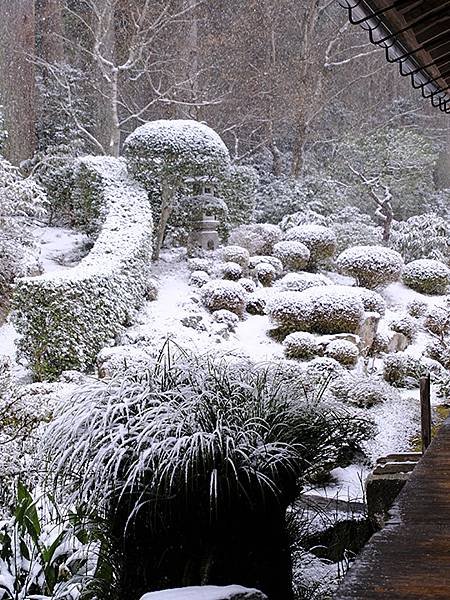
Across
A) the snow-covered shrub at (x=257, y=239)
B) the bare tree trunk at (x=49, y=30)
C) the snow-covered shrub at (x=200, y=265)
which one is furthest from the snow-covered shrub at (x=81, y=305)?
the bare tree trunk at (x=49, y=30)

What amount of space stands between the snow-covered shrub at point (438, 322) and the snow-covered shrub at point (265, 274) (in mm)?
2095

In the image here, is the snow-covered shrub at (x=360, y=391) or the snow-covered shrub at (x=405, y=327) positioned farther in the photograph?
the snow-covered shrub at (x=405, y=327)

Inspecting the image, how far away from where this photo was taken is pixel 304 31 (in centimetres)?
1295

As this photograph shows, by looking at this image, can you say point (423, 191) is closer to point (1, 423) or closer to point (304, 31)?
point (304, 31)

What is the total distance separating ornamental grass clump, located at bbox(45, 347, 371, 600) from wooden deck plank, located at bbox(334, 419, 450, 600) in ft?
3.18

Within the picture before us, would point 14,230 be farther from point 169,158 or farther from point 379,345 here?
point 379,345

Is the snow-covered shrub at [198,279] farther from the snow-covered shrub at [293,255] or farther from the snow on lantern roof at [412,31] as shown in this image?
the snow on lantern roof at [412,31]

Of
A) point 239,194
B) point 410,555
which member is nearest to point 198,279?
point 239,194

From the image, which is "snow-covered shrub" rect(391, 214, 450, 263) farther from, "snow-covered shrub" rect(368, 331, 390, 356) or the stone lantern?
"snow-covered shrub" rect(368, 331, 390, 356)

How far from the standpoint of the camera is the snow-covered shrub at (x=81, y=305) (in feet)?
21.4

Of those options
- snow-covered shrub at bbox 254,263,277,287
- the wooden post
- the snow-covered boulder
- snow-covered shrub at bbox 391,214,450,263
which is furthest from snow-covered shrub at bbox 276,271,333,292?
the snow-covered boulder

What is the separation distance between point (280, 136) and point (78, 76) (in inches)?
152

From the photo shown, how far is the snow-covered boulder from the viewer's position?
1729mm

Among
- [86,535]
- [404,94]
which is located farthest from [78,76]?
[86,535]
